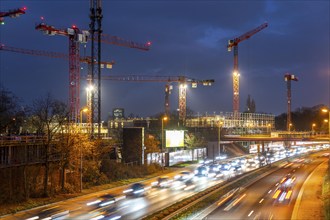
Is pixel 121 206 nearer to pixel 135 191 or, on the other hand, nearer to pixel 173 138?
pixel 135 191

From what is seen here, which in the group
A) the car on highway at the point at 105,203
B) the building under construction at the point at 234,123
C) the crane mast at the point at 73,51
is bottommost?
the car on highway at the point at 105,203

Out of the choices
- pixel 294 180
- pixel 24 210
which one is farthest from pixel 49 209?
pixel 294 180

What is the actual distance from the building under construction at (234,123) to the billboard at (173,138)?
41.7 m

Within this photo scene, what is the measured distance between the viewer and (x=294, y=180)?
65.2 m

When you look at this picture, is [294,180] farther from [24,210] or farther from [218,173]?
[24,210]

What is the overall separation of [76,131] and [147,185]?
1261 cm

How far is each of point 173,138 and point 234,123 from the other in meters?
60.4

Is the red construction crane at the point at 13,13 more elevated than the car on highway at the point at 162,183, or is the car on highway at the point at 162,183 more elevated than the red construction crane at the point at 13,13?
the red construction crane at the point at 13,13

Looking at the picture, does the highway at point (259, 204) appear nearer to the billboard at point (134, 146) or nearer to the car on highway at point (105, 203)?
the car on highway at point (105, 203)

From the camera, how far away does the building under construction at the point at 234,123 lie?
137 m

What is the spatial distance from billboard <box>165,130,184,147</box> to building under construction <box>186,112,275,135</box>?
4168cm

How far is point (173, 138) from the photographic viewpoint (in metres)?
87.2

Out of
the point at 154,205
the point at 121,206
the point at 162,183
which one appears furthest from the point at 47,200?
the point at 162,183

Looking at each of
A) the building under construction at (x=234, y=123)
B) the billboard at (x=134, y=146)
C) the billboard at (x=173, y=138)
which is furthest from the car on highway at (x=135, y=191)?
the building under construction at (x=234, y=123)
